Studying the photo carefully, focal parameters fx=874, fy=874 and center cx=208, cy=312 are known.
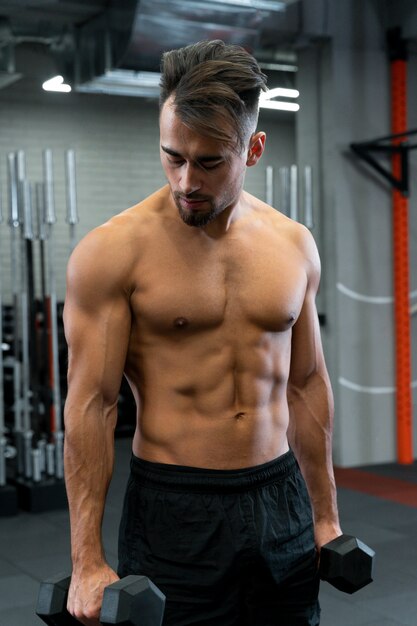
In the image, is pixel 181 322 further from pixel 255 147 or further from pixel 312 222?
pixel 312 222

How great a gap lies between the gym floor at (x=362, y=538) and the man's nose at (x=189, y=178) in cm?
217

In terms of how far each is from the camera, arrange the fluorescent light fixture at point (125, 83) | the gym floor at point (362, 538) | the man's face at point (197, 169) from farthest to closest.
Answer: the fluorescent light fixture at point (125, 83) < the gym floor at point (362, 538) < the man's face at point (197, 169)

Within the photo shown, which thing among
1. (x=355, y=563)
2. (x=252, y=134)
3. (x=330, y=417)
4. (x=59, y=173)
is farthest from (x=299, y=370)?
(x=59, y=173)

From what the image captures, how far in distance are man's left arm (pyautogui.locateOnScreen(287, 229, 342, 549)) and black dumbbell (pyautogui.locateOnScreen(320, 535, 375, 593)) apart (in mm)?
74

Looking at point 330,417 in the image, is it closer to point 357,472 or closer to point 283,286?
point 283,286

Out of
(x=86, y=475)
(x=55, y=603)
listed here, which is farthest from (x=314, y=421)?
(x=55, y=603)

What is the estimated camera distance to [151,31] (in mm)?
4703

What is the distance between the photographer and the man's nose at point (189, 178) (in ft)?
4.48

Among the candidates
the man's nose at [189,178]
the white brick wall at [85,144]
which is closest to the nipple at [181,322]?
the man's nose at [189,178]

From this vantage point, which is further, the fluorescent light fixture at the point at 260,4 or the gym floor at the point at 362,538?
the fluorescent light fixture at the point at 260,4

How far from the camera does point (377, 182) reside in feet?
19.0

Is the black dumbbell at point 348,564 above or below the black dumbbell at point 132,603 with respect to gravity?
below

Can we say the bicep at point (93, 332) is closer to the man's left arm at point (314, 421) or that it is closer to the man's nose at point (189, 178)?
the man's nose at point (189, 178)

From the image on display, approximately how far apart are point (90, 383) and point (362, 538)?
9.92ft
